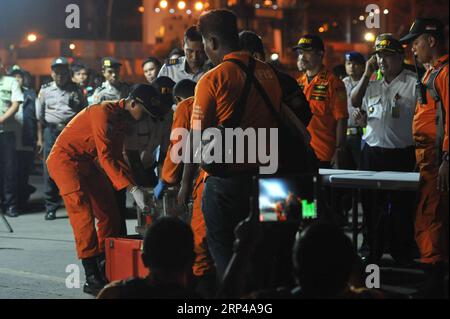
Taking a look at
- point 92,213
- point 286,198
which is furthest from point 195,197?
point 286,198

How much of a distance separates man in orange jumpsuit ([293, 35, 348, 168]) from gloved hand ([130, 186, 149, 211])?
2.42 metres

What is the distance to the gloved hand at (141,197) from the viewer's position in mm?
7266

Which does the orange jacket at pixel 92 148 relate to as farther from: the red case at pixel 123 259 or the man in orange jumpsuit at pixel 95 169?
the red case at pixel 123 259

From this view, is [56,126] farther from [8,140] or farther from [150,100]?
[150,100]

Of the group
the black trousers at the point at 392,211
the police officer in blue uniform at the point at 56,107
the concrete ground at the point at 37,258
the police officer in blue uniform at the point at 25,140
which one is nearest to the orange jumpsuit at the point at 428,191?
the black trousers at the point at 392,211

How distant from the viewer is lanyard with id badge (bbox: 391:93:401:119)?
352 inches

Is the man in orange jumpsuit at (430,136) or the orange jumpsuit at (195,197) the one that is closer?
the orange jumpsuit at (195,197)

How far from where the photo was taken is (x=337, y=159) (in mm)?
10953

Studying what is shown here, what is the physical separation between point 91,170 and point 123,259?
3.14 feet

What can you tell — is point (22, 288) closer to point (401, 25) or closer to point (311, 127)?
point (311, 127)

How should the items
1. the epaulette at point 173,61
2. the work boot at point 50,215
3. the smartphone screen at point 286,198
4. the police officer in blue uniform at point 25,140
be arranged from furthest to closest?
the police officer in blue uniform at point 25,140 → the work boot at point 50,215 → the epaulette at point 173,61 → the smartphone screen at point 286,198

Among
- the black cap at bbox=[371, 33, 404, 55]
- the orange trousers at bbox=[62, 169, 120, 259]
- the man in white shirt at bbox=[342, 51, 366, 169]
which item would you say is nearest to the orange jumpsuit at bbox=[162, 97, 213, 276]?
the orange trousers at bbox=[62, 169, 120, 259]

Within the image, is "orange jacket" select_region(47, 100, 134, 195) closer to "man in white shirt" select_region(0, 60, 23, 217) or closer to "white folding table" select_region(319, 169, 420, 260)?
"white folding table" select_region(319, 169, 420, 260)

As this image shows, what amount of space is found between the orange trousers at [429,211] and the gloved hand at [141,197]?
209 cm
